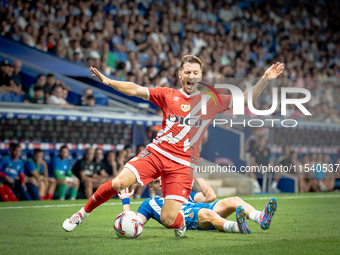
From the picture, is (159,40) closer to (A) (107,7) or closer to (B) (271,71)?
(A) (107,7)

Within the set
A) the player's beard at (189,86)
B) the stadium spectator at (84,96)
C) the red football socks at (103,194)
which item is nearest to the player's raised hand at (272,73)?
the player's beard at (189,86)

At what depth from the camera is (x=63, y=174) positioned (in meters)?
10.5

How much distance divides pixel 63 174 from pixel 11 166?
121 centimetres

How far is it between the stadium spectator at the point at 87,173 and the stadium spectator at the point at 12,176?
1.30m

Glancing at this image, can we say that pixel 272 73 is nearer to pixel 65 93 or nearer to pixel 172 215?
pixel 172 215

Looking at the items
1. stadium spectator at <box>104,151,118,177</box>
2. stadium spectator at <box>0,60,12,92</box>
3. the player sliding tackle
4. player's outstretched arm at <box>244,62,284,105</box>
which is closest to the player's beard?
the player sliding tackle

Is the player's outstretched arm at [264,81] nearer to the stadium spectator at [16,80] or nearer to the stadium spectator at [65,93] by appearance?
the stadium spectator at [65,93]

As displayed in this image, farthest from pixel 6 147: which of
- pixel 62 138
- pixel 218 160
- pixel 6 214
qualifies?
pixel 218 160

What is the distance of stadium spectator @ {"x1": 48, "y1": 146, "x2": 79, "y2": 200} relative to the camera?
10.4 metres

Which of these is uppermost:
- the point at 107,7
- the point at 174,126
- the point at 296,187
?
the point at 107,7

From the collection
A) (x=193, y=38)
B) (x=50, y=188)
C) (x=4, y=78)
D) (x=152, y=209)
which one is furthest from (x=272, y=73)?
(x=193, y=38)

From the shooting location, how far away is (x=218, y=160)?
13.0 metres

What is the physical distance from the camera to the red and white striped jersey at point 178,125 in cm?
538

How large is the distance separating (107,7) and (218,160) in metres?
6.91
